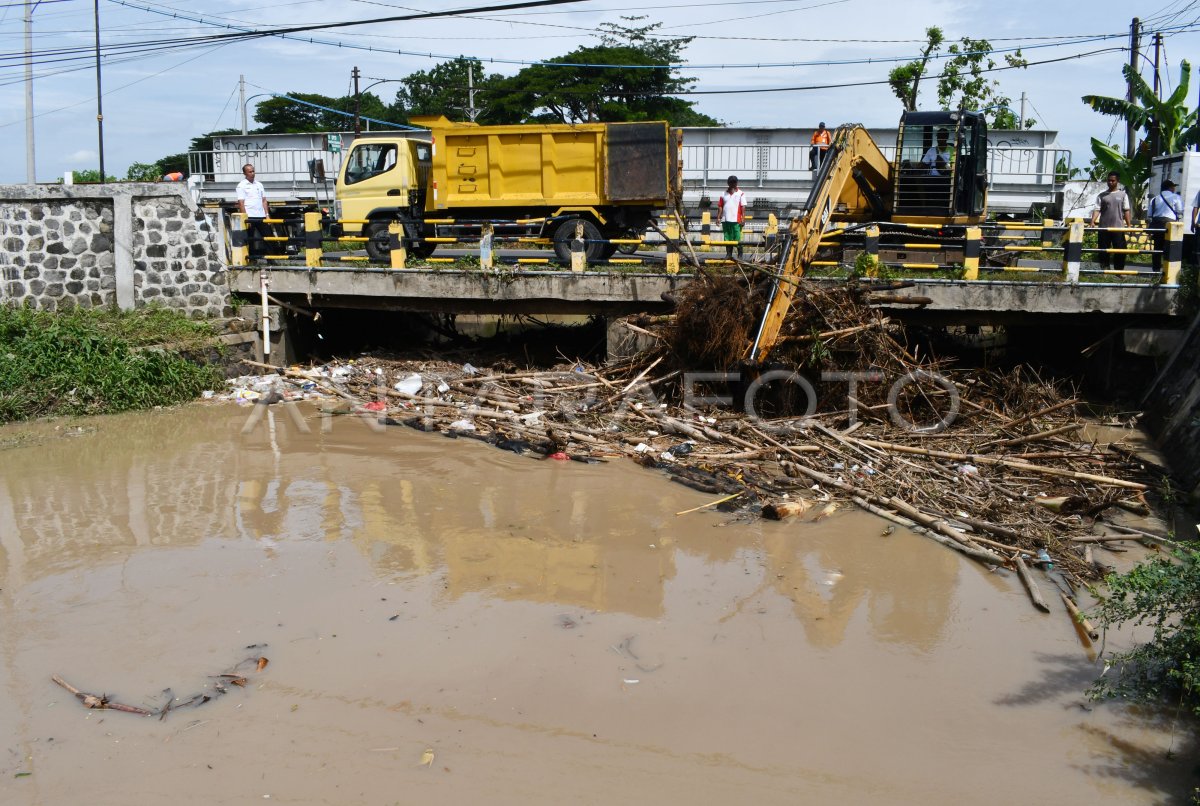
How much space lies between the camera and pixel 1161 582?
18.2ft

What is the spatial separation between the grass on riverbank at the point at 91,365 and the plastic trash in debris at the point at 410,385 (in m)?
2.58

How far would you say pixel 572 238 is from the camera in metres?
15.2

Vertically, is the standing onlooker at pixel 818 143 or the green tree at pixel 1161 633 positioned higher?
the standing onlooker at pixel 818 143

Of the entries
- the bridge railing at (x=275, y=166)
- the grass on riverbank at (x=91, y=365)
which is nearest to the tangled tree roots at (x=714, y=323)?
the grass on riverbank at (x=91, y=365)

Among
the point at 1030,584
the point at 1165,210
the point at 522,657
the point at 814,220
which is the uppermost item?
the point at 1165,210

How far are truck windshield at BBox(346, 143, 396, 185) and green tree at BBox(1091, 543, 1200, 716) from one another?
513 inches

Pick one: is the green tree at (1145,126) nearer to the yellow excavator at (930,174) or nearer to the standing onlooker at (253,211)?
the yellow excavator at (930,174)

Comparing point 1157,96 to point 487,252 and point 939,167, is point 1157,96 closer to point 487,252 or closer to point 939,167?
point 939,167

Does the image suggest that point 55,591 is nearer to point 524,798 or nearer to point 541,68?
point 524,798

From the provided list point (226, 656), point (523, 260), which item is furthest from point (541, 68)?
point (226, 656)

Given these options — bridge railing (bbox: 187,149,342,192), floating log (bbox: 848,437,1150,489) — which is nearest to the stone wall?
floating log (bbox: 848,437,1150,489)

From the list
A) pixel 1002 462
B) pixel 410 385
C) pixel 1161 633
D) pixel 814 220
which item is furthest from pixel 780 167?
pixel 1161 633

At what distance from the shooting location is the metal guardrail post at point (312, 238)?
46.8ft

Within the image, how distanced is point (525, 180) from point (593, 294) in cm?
292
